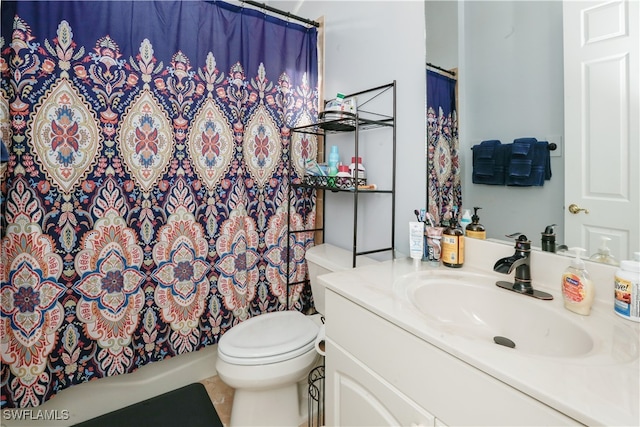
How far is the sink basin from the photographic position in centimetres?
68

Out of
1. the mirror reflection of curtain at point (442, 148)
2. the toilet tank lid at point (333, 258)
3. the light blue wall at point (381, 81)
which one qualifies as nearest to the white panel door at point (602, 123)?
the mirror reflection of curtain at point (442, 148)

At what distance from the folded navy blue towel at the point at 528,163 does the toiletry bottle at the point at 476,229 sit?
149 millimetres

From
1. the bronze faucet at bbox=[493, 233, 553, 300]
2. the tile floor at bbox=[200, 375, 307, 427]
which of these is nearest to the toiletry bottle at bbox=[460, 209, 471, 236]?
the bronze faucet at bbox=[493, 233, 553, 300]

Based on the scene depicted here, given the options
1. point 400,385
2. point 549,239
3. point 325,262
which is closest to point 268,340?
point 325,262

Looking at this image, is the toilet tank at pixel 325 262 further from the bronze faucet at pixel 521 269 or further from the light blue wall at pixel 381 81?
the bronze faucet at pixel 521 269

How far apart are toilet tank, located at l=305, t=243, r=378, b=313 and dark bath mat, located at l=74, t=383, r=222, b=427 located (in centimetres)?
71

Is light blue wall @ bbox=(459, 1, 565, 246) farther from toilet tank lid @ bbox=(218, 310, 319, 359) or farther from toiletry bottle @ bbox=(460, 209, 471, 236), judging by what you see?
toilet tank lid @ bbox=(218, 310, 319, 359)

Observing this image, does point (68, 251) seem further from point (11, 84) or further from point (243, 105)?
point (243, 105)

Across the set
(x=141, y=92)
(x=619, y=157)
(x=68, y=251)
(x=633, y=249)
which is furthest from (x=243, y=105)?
(x=633, y=249)

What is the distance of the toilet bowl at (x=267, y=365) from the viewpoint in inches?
45.6

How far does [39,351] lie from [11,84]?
1.01 m

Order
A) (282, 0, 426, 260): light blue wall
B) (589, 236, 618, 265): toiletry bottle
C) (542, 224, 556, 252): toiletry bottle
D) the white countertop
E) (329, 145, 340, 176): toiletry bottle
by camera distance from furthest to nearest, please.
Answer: (329, 145, 340, 176): toiletry bottle → (282, 0, 426, 260): light blue wall → (542, 224, 556, 252): toiletry bottle → (589, 236, 618, 265): toiletry bottle → the white countertop

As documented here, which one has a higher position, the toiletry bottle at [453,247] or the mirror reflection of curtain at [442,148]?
the mirror reflection of curtain at [442,148]

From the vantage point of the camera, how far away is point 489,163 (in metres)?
1.01
